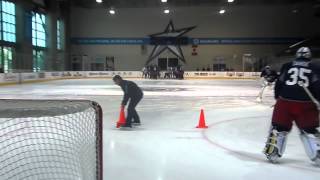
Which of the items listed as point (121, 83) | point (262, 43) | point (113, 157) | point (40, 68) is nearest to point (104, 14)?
point (40, 68)

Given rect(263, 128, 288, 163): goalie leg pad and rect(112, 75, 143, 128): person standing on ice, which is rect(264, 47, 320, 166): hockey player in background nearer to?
rect(263, 128, 288, 163): goalie leg pad

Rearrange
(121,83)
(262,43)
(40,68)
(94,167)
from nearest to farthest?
(94,167) → (121,83) → (40,68) → (262,43)

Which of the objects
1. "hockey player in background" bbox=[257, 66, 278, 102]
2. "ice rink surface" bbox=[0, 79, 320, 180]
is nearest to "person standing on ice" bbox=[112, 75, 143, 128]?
"ice rink surface" bbox=[0, 79, 320, 180]

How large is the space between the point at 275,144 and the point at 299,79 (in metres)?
0.88

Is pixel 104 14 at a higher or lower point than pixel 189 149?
higher

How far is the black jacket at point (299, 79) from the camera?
5184 mm

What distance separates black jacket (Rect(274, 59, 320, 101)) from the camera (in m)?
5.18

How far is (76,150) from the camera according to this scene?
17.1 feet

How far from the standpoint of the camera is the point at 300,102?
17.3ft

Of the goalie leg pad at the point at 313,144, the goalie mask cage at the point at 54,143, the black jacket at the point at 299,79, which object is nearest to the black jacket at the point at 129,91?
the goalie mask cage at the point at 54,143

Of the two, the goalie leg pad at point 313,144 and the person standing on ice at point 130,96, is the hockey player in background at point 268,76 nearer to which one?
the goalie leg pad at point 313,144

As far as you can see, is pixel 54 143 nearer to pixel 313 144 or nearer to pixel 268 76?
pixel 313 144

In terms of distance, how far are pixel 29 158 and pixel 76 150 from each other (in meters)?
0.62

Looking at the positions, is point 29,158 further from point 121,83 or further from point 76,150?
point 121,83
